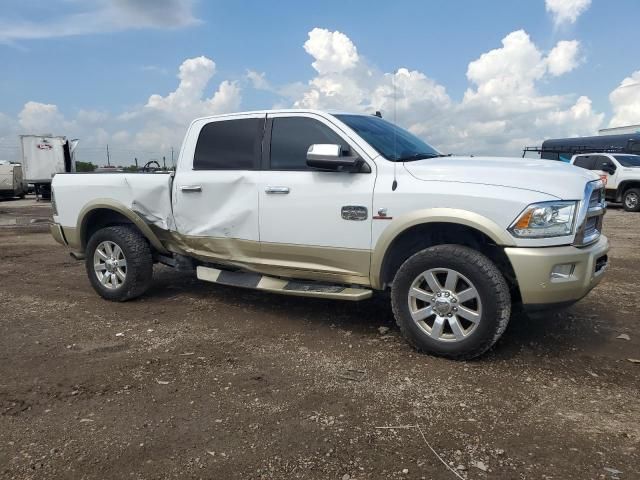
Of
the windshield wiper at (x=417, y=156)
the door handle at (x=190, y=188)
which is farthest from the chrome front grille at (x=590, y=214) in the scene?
the door handle at (x=190, y=188)

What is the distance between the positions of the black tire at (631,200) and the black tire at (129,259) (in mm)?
16232

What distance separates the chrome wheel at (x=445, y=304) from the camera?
3809mm

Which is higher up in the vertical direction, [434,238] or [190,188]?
[190,188]

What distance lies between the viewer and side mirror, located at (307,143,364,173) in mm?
4109

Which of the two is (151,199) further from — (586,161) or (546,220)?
(586,161)

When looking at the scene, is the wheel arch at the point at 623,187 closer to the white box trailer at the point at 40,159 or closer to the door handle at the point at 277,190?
the door handle at the point at 277,190

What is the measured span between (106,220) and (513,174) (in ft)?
14.5

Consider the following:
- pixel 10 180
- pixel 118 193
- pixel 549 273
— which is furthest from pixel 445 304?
pixel 10 180

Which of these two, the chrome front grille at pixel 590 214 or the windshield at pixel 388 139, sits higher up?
the windshield at pixel 388 139

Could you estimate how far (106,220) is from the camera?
6.04 m

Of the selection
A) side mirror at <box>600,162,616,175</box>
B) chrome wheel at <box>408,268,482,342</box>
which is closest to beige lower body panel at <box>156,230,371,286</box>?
chrome wheel at <box>408,268,482,342</box>

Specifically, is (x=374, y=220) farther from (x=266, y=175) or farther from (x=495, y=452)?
(x=495, y=452)

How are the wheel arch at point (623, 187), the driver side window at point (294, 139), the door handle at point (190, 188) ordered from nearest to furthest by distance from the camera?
A: the driver side window at point (294, 139), the door handle at point (190, 188), the wheel arch at point (623, 187)

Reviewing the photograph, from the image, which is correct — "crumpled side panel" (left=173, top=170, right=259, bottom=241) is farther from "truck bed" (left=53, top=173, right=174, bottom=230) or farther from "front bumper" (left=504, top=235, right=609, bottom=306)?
"front bumper" (left=504, top=235, right=609, bottom=306)
